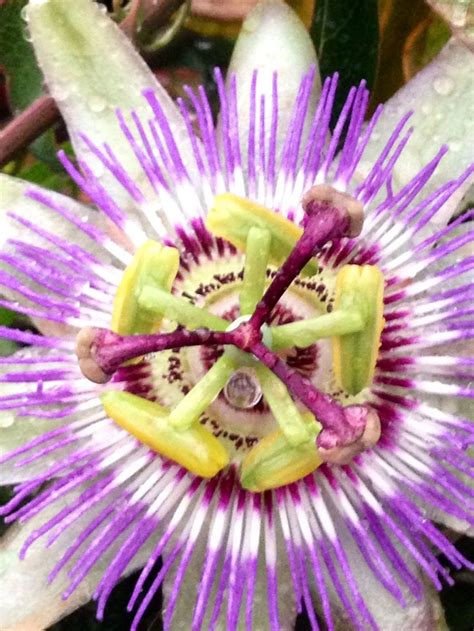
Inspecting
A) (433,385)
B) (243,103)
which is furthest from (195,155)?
(433,385)

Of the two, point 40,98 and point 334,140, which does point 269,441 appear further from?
point 40,98

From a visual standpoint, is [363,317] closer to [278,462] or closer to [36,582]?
[278,462]

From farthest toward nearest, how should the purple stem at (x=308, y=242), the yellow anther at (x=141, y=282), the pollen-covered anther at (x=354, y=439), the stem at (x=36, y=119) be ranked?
the stem at (x=36, y=119) → the yellow anther at (x=141, y=282) → the purple stem at (x=308, y=242) → the pollen-covered anther at (x=354, y=439)

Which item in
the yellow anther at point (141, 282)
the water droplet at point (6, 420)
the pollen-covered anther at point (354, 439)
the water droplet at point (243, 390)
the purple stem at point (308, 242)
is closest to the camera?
the pollen-covered anther at point (354, 439)

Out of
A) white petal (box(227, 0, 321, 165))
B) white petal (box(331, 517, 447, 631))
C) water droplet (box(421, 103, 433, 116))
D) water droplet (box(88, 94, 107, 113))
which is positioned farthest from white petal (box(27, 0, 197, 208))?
white petal (box(331, 517, 447, 631))

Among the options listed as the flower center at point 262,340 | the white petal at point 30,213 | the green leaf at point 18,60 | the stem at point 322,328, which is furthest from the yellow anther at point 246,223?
the green leaf at point 18,60

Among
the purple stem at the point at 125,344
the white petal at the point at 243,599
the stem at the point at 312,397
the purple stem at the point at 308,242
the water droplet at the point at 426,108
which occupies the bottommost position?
the white petal at the point at 243,599

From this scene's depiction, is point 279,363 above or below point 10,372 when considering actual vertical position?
below

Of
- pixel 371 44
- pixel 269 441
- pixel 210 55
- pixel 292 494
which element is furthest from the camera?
pixel 210 55

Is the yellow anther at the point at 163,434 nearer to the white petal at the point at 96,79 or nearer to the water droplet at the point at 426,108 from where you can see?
the white petal at the point at 96,79

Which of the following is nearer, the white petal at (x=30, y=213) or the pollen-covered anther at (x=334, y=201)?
the pollen-covered anther at (x=334, y=201)
